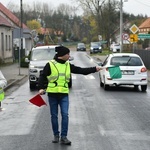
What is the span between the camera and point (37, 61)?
19.5 metres

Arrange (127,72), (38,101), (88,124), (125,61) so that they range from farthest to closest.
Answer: (125,61)
(127,72)
(88,124)
(38,101)

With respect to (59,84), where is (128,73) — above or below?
below

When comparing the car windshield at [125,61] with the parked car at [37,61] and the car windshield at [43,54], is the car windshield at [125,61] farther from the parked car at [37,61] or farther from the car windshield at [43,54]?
the car windshield at [43,54]

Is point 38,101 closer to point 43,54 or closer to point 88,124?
point 88,124

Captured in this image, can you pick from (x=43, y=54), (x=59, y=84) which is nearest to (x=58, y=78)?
(x=59, y=84)

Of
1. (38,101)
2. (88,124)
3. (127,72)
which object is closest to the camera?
(38,101)

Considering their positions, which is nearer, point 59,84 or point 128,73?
point 59,84

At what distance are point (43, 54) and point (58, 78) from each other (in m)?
12.5

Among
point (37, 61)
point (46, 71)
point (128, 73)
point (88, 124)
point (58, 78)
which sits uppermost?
point (46, 71)

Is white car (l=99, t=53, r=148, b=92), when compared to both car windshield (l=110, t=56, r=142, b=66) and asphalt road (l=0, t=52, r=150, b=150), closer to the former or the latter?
car windshield (l=110, t=56, r=142, b=66)

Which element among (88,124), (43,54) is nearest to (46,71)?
(88,124)

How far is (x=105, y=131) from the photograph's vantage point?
8.94m

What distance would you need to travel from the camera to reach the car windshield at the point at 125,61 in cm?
1760

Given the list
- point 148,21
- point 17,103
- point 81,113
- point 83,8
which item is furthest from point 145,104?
point 148,21
